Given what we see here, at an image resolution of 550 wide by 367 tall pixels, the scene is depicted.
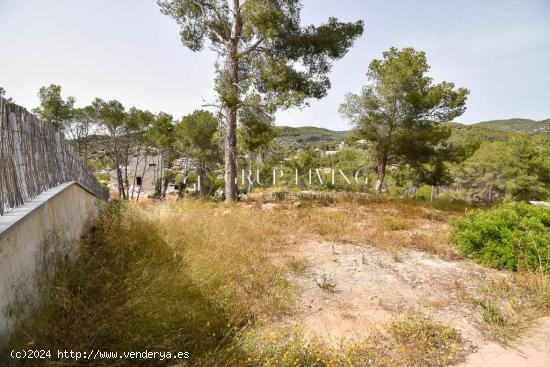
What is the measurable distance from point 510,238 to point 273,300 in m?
4.62

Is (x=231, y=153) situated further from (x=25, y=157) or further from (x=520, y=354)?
(x=520, y=354)

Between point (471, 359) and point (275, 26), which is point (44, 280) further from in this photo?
point (275, 26)

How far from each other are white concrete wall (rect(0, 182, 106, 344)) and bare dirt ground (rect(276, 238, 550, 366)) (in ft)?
8.07

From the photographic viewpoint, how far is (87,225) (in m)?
4.91

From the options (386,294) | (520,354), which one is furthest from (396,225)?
(520,354)

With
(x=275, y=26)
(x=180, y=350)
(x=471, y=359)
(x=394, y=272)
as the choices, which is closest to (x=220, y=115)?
(x=275, y=26)

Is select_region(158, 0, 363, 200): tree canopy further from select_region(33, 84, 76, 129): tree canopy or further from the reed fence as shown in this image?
select_region(33, 84, 76, 129): tree canopy

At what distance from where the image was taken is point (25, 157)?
2.93 m

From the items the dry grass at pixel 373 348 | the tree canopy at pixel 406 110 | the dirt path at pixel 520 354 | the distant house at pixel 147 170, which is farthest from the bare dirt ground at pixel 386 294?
the distant house at pixel 147 170

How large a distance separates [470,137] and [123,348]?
18.0 metres

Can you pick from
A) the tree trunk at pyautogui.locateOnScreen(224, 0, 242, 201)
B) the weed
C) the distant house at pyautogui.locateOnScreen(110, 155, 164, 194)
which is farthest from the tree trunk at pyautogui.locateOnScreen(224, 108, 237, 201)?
the distant house at pyautogui.locateOnScreen(110, 155, 164, 194)

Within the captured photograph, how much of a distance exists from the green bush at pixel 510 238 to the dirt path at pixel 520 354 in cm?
192

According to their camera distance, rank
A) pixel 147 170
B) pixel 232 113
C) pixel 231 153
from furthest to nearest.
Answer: pixel 147 170, pixel 231 153, pixel 232 113

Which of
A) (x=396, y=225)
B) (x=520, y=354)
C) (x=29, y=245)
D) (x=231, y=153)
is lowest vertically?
(x=520, y=354)
